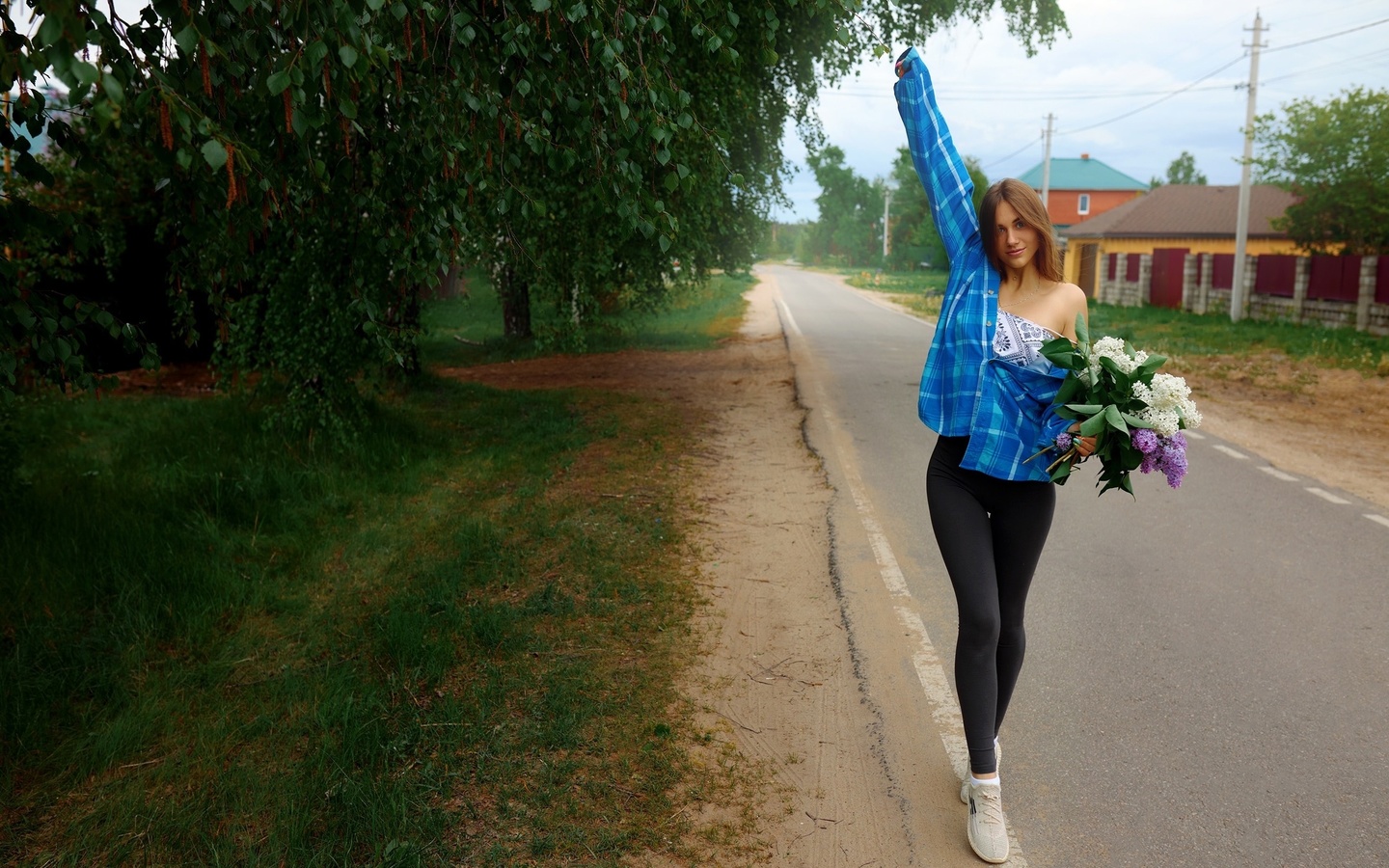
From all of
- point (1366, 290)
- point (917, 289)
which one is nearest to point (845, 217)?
point (917, 289)

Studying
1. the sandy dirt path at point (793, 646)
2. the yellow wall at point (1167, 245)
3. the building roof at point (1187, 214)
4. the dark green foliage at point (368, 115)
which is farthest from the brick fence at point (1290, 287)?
the dark green foliage at point (368, 115)

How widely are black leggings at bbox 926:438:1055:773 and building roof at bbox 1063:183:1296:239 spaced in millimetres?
41096

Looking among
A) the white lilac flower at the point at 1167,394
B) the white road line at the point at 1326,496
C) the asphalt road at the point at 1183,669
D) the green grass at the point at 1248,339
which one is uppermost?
the white lilac flower at the point at 1167,394

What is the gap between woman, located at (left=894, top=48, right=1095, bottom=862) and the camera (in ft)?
11.1

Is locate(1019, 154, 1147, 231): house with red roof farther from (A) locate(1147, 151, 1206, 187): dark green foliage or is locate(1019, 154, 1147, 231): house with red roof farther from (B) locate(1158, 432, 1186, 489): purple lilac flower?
(B) locate(1158, 432, 1186, 489): purple lilac flower

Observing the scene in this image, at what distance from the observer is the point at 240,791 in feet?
12.7

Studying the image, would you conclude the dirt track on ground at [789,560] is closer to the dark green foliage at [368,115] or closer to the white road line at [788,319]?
the dark green foliage at [368,115]

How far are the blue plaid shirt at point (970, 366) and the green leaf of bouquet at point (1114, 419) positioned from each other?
148mm

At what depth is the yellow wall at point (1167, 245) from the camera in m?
39.5

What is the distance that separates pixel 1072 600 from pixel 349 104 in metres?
4.70

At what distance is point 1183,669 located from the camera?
4980 millimetres

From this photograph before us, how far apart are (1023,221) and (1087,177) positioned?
77997 mm

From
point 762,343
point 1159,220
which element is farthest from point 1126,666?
point 1159,220

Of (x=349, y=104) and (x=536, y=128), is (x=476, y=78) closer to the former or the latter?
(x=536, y=128)
